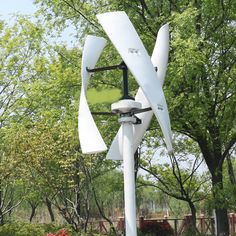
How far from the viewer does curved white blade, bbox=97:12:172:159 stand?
4781 millimetres

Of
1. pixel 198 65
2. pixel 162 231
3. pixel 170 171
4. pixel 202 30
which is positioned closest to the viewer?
pixel 198 65

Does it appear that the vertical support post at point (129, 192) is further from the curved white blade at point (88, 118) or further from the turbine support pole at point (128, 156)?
the curved white blade at point (88, 118)

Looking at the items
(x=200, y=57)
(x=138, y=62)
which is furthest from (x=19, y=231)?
(x=138, y=62)

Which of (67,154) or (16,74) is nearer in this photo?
(67,154)

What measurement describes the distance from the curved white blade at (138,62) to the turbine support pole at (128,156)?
1.05ft

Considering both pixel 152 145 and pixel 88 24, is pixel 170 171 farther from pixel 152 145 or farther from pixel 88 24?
pixel 88 24

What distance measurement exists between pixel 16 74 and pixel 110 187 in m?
5.21

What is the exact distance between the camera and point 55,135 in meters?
13.1

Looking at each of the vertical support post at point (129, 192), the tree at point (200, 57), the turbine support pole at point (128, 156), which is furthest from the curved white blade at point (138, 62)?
the tree at point (200, 57)

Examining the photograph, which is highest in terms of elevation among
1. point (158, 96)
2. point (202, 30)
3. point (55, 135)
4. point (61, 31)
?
point (61, 31)

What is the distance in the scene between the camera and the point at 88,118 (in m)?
5.09

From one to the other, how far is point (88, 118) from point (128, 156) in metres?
0.61

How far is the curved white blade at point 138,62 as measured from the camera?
188 inches

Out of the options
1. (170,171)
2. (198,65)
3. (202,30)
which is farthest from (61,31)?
(170,171)
